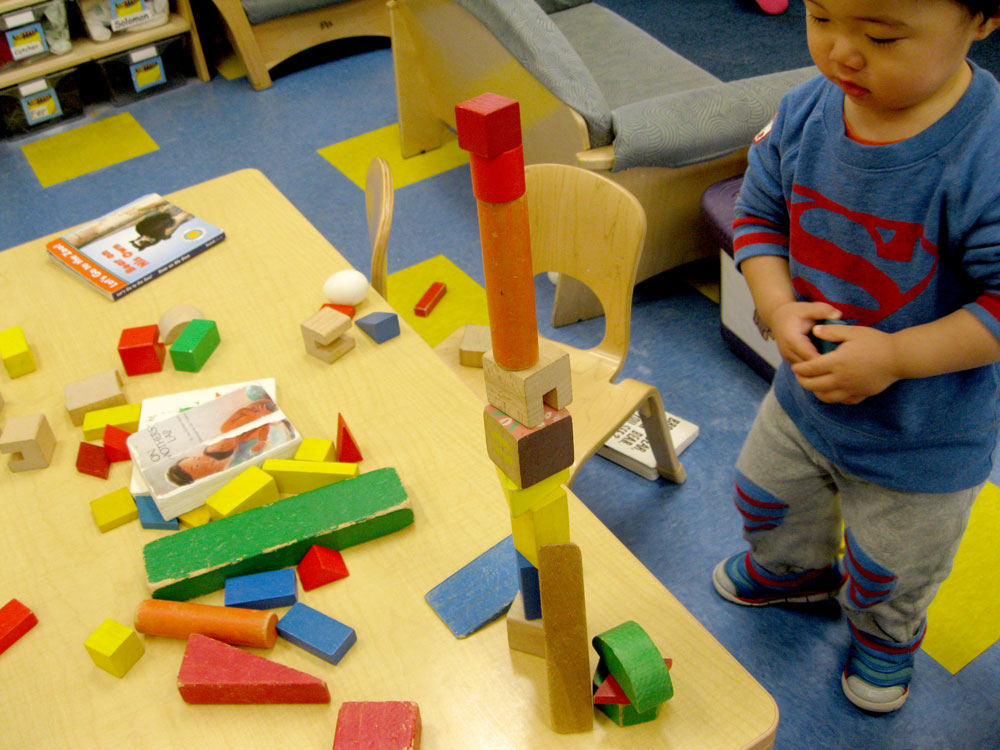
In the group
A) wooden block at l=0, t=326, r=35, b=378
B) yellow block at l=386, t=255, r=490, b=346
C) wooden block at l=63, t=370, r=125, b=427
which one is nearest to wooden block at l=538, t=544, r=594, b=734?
wooden block at l=63, t=370, r=125, b=427

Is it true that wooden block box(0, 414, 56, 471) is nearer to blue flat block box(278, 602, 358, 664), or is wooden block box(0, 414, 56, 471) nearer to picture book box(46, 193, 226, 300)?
picture book box(46, 193, 226, 300)

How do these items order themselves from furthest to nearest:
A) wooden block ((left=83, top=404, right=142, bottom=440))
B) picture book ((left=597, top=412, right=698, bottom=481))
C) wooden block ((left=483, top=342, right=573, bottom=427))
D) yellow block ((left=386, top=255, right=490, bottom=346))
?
yellow block ((left=386, top=255, right=490, bottom=346)) < picture book ((left=597, top=412, right=698, bottom=481)) < wooden block ((left=83, top=404, right=142, bottom=440)) < wooden block ((left=483, top=342, right=573, bottom=427))

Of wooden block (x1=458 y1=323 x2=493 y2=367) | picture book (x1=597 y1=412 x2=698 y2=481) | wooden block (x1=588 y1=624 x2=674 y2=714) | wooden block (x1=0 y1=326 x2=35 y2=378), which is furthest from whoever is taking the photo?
picture book (x1=597 y1=412 x2=698 y2=481)

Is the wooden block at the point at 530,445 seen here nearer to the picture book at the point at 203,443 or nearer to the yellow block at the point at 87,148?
the picture book at the point at 203,443

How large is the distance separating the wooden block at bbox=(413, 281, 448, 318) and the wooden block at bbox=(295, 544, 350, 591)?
4.58 feet

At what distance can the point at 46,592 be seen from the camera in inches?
39.6

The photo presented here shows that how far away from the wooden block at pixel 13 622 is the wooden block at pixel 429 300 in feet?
4.86

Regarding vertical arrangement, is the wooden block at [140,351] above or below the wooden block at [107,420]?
above

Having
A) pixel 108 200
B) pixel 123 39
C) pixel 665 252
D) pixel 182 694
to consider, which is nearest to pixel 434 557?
pixel 182 694

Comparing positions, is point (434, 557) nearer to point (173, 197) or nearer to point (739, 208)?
point (739, 208)

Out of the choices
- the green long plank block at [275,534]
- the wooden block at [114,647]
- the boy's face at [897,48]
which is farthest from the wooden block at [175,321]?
the boy's face at [897,48]

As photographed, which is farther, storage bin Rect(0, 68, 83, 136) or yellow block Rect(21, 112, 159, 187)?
storage bin Rect(0, 68, 83, 136)

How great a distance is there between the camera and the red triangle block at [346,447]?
1118mm

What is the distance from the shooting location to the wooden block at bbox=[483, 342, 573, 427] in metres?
0.67
